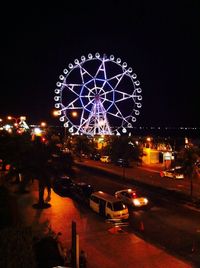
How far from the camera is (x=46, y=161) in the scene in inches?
844

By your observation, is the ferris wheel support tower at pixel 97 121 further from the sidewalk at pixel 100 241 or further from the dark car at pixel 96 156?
the sidewalk at pixel 100 241

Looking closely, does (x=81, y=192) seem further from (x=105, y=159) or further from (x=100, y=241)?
(x=105, y=159)

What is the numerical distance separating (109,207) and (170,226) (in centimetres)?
328

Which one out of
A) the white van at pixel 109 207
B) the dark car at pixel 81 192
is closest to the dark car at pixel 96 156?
the dark car at pixel 81 192

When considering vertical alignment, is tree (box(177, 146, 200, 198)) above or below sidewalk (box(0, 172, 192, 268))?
above

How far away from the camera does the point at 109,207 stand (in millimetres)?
19875

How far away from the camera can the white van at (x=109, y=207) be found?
64.1 ft

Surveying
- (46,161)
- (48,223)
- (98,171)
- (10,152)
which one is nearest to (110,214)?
(48,223)


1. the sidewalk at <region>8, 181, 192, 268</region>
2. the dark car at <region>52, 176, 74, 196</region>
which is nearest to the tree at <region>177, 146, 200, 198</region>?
the sidewalk at <region>8, 181, 192, 268</region>

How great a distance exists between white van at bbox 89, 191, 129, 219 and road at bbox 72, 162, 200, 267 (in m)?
0.80

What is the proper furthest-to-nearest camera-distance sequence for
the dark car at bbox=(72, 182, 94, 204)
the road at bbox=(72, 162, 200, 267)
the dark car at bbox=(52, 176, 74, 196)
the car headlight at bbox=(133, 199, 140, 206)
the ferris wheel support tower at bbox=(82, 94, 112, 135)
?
1. the ferris wheel support tower at bbox=(82, 94, 112, 135)
2. the dark car at bbox=(52, 176, 74, 196)
3. the dark car at bbox=(72, 182, 94, 204)
4. the car headlight at bbox=(133, 199, 140, 206)
5. the road at bbox=(72, 162, 200, 267)

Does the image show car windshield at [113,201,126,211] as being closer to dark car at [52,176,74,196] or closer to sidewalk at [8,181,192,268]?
sidewalk at [8,181,192,268]

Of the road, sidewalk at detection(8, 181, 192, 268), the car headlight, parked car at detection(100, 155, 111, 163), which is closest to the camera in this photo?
sidewalk at detection(8, 181, 192, 268)

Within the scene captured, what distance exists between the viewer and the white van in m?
19.5
